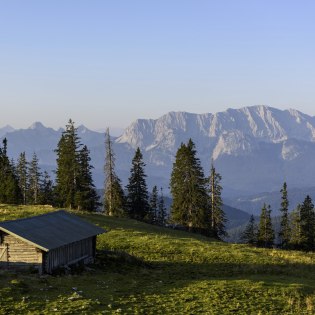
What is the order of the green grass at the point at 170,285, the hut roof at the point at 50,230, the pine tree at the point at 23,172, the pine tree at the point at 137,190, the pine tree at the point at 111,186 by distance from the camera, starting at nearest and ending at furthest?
the green grass at the point at 170,285
the hut roof at the point at 50,230
the pine tree at the point at 111,186
the pine tree at the point at 137,190
the pine tree at the point at 23,172

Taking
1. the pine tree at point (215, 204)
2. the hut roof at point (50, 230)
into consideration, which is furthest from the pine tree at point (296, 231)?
the hut roof at point (50, 230)

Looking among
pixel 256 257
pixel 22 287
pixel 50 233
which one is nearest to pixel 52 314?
pixel 22 287

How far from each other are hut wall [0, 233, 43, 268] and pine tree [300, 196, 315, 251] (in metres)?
58.2

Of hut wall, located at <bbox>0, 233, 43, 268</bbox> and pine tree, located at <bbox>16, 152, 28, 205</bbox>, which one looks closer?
hut wall, located at <bbox>0, 233, 43, 268</bbox>

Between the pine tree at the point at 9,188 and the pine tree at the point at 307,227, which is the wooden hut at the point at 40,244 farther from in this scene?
the pine tree at the point at 307,227

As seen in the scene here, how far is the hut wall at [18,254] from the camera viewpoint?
31.9 m

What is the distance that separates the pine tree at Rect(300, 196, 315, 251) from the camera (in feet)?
260

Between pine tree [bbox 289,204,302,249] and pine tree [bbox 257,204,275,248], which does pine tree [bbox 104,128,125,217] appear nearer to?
pine tree [bbox 257,204,275,248]

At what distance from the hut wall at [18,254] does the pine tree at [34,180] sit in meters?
62.0

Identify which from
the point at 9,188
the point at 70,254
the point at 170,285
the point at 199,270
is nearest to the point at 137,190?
the point at 9,188

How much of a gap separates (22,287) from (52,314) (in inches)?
220

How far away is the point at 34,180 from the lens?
324ft

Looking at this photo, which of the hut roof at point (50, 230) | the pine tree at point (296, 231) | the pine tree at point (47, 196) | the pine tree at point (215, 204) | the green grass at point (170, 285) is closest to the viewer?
the green grass at point (170, 285)

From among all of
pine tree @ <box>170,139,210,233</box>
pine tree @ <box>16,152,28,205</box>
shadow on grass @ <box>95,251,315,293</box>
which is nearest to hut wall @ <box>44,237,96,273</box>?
shadow on grass @ <box>95,251,315,293</box>
